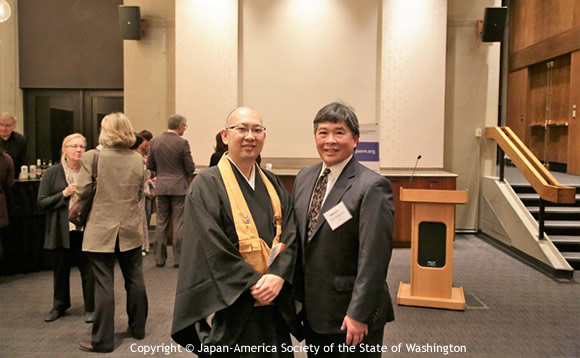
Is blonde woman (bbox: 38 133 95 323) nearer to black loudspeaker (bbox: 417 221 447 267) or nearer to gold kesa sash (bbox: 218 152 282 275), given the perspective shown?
gold kesa sash (bbox: 218 152 282 275)

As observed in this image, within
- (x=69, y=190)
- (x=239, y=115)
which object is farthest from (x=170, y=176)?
(x=239, y=115)

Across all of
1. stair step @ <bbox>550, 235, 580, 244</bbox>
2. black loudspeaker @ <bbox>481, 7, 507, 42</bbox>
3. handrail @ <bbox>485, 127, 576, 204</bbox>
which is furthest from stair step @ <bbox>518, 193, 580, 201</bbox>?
black loudspeaker @ <bbox>481, 7, 507, 42</bbox>

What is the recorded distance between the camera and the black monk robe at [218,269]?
1757mm

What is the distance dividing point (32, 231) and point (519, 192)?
21.3ft

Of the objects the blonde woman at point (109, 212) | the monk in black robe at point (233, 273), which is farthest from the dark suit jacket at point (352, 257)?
the blonde woman at point (109, 212)

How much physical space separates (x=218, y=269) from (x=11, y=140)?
4448 mm

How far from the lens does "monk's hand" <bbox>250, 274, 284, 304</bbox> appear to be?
174 centimetres

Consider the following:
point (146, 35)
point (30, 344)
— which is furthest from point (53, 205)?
point (146, 35)

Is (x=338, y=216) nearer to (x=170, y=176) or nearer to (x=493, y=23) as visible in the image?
(x=170, y=176)

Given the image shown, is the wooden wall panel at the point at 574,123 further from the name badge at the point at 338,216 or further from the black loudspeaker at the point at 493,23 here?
the name badge at the point at 338,216

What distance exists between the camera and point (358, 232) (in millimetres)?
1843

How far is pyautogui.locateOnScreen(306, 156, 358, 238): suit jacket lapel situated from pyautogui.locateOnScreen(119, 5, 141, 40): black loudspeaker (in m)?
6.09

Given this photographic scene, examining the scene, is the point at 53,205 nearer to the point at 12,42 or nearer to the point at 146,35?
the point at 146,35

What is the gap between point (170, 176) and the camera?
527 centimetres
